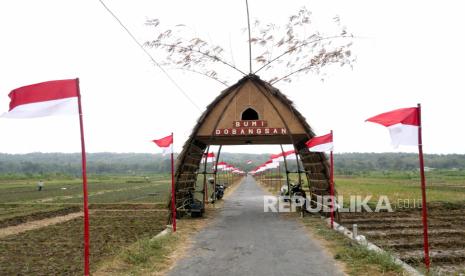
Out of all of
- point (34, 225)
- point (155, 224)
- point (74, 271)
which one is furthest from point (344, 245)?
point (34, 225)

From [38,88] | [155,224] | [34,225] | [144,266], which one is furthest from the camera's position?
[34,225]

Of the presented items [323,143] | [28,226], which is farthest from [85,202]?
[28,226]

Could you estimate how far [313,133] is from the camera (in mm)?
14039

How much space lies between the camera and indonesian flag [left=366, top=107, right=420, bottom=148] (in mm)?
6504

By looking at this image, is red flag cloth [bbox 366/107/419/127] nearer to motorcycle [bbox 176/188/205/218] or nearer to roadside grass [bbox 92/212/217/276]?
roadside grass [bbox 92/212/217/276]

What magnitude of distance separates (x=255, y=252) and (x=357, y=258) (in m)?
2.07

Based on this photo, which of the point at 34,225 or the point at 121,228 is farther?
the point at 34,225

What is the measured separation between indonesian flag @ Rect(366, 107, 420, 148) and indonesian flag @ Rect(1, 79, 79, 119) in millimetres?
5059

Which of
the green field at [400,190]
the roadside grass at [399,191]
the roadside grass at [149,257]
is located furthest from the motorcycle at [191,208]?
the green field at [400,190]

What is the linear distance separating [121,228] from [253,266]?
7561 millimetres

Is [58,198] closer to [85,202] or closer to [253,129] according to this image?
[253,129]

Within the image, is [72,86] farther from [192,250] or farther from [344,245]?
[344,245]

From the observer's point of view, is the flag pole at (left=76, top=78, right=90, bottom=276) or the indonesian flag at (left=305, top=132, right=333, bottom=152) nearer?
the flag pole at (left=76, top=78, right=90, bottom=276)

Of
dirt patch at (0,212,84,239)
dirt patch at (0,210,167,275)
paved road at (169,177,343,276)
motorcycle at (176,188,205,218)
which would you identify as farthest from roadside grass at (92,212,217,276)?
dirt patch at (0,212,84,239)
